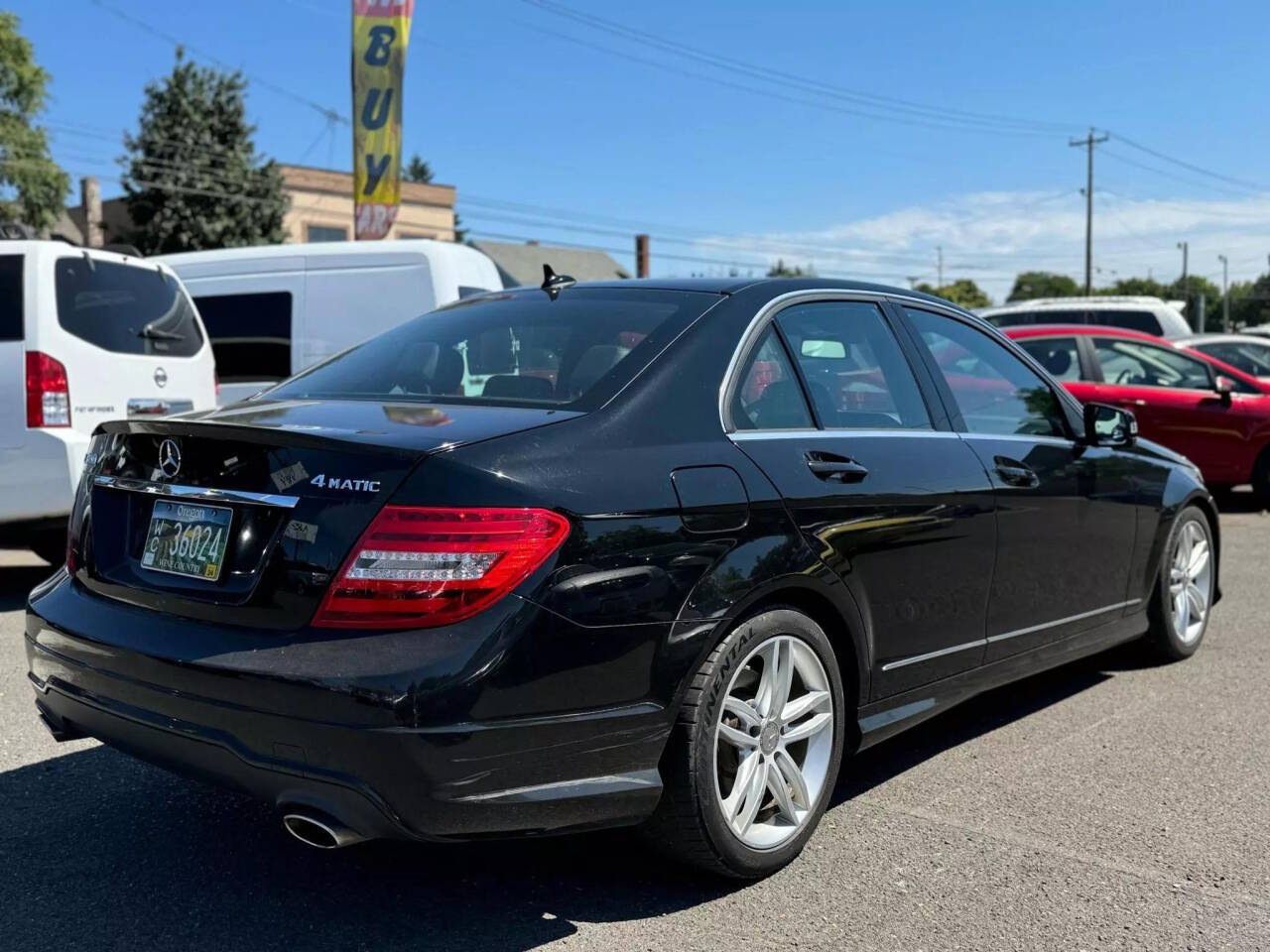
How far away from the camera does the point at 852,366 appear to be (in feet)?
12.5

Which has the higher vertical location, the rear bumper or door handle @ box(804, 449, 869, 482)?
door handle @ box(804, 449, 869, 482)

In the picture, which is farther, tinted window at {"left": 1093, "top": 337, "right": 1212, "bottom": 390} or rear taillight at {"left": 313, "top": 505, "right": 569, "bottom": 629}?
tinted window at {"left": 1093, "top": 337, "right": 1212, "bottom": 390}

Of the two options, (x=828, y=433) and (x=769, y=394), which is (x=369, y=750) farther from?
(x=828, y=433)

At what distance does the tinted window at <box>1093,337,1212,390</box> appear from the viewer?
10812mm

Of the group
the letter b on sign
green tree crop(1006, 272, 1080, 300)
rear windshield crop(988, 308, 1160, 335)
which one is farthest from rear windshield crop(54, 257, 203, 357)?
green tree crop(1006, 272, 1080, 300)

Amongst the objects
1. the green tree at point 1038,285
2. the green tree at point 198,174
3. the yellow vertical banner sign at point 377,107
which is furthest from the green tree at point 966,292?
the yellow vertical banner sign at point 377,107

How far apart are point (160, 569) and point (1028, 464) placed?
294 centimetres

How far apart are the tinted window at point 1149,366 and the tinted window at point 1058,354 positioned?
220 millimetres

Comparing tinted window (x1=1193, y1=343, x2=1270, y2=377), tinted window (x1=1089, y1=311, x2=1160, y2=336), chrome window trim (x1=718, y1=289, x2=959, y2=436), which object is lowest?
chrome window trim (x1=718, y1=289, x2=959, y2=436)

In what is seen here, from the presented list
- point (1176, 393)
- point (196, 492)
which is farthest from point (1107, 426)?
point (1176, 393)

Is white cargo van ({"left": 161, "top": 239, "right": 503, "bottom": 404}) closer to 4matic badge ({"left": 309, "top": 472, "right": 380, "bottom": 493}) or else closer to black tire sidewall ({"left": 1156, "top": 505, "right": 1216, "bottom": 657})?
black tire sidewall ({"left": 1156, "top": 505, "right": 1216, "bottom": 657})

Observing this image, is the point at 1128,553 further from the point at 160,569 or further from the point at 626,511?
the point at 160,569

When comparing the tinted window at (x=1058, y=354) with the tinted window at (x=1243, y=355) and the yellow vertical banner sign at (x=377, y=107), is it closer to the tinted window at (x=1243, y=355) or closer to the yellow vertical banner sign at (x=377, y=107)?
the tinted window at (x=1243, y=355)

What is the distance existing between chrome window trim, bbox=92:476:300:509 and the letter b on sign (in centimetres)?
1379
